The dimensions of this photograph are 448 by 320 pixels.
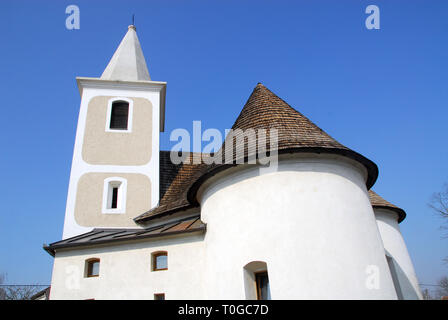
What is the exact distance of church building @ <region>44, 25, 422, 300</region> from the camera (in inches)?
338

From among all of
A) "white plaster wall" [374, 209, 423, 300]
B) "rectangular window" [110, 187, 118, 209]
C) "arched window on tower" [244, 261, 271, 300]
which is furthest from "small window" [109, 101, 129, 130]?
"white plaster wall" [374, 209, 423, 300]

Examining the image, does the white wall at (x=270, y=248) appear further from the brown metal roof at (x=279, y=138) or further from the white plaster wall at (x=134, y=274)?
the brown metal roof at (x=279, y=138)

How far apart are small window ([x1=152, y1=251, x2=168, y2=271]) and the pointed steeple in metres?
11.0

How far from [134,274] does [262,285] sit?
162 inches

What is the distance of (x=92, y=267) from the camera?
1159cm

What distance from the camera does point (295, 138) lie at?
1001 centimetres

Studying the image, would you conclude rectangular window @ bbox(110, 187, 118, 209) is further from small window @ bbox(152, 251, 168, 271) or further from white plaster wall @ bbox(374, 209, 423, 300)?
white plaster wall @ bbox(374, 209, 423, 300)

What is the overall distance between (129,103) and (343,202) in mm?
12465

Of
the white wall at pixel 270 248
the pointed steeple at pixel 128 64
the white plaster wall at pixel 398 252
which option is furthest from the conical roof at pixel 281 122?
the pointed steeple at pixel 128 64

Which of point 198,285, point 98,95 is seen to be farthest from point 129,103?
point 198,285

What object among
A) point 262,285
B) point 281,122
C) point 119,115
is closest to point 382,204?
point 281,122
